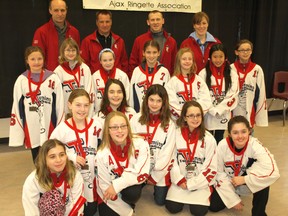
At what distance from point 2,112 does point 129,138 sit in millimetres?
2427

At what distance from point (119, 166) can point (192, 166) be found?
67 centimetres

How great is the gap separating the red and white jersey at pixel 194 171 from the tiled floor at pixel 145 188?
0.53 ft

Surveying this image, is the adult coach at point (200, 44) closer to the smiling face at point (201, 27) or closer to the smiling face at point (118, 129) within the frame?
the smiling face at point (201, 27)

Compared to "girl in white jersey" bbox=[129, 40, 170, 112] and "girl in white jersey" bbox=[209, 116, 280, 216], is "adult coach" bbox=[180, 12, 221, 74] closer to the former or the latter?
"girl in white jersey" bbox=[129, 40, 170, 112]

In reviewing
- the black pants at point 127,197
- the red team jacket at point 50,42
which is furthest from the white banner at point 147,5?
the black pants at point 127,197

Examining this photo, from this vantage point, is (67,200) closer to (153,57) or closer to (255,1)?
(153,57)

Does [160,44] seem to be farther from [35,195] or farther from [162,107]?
[35,195]

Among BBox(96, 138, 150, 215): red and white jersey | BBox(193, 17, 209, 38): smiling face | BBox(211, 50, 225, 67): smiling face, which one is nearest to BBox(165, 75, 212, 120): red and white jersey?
BBox(211, 50, 225, 67): smiling face

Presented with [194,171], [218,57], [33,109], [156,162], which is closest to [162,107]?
[156,162]

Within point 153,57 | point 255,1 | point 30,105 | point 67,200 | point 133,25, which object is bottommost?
point 67,200

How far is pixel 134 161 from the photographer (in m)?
2.66

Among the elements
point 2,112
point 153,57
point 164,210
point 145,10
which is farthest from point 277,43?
point 2,112

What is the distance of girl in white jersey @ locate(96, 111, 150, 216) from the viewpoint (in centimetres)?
256

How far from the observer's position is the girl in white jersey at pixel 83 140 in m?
2.68
